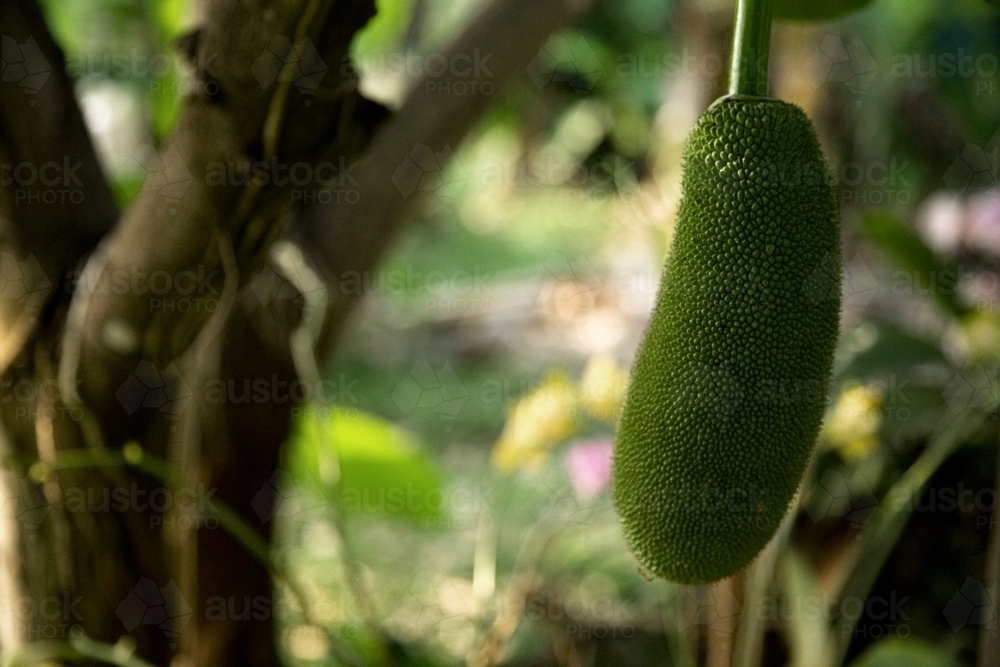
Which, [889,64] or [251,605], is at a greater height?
[889,64]

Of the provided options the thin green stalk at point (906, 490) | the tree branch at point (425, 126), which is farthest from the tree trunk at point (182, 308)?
the thin green stalk at point (906, 490)

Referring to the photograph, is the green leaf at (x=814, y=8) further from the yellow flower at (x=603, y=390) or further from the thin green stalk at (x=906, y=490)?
the yellow flower at (x=603, y=390)

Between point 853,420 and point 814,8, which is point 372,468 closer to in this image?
point 853,420

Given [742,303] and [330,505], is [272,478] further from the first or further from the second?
[742,303]

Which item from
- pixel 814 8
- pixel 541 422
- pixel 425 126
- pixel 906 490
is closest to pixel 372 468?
pixel 541 422

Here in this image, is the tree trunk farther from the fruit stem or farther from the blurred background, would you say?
the fruit stem

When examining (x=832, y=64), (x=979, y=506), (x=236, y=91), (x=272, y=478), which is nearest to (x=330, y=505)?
(x=272, y=478)

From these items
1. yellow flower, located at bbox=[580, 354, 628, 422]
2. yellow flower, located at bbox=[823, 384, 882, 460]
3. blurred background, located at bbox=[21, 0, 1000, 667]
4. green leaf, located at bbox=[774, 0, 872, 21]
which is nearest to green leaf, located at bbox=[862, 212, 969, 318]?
blurred background, located at bbox=[21, 0, 1000, 667]
